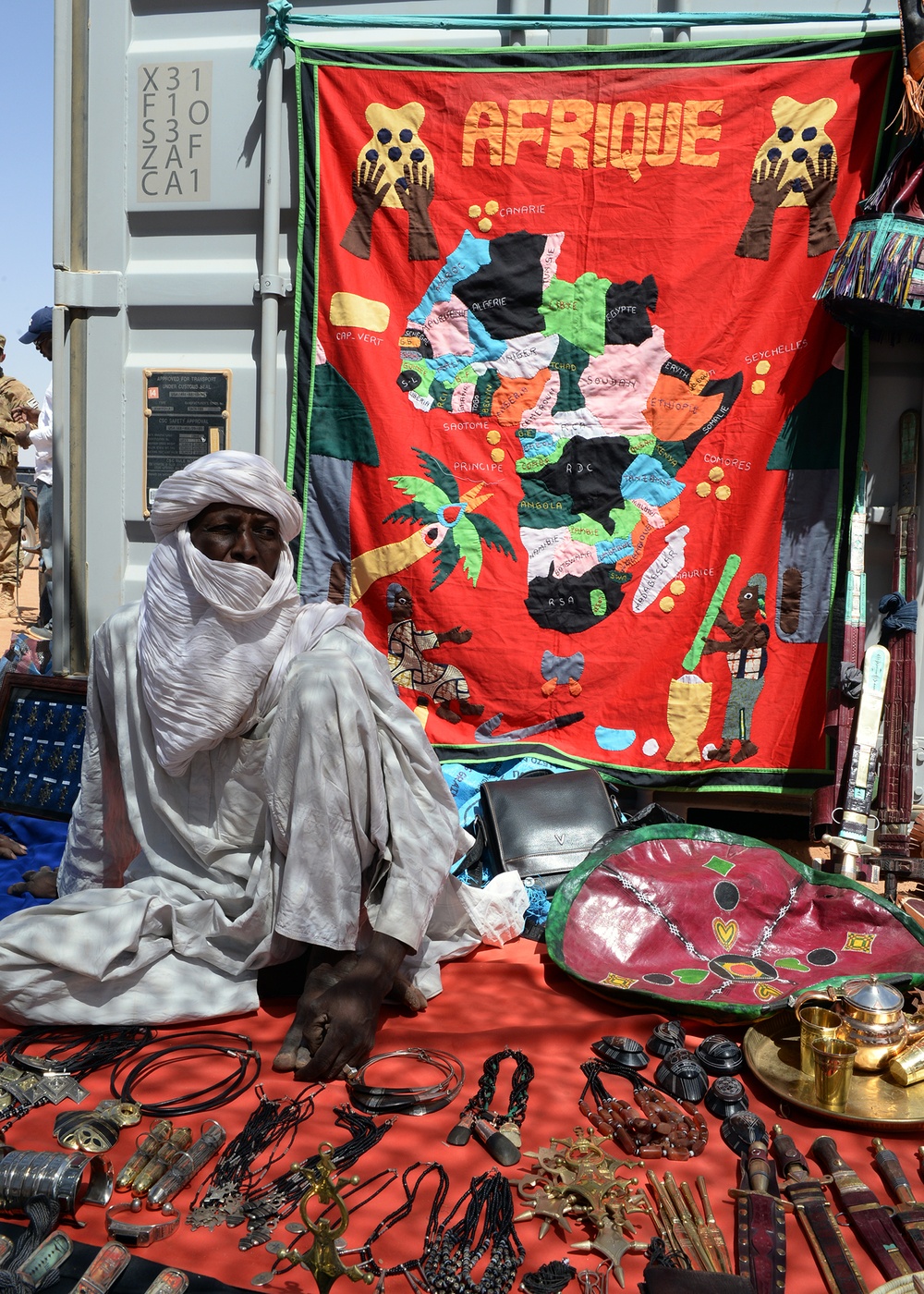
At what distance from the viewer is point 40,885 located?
3.18m

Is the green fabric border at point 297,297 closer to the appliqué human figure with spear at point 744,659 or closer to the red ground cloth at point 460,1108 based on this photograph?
the appliqué human figure with spear at point 744,659

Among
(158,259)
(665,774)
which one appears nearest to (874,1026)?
(665,774)

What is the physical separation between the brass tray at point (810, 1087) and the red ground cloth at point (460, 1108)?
4 cm

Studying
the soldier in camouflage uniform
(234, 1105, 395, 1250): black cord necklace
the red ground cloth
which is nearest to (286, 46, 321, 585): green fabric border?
the red ground cloth

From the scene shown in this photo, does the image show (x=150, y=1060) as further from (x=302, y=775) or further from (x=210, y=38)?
(x=210, y=38)

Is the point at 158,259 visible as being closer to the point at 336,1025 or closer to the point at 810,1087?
the point at 336,1025

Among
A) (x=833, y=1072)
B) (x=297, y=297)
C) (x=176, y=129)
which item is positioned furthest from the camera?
(x=176, y=129)

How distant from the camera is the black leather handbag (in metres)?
3.62

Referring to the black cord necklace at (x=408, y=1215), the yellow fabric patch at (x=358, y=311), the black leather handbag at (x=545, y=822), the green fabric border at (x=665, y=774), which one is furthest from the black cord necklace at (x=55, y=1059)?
the yellow fabric patch at (x=358, y=311)

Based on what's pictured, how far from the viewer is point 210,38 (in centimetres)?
420

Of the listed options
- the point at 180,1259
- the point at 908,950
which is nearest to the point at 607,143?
the point at 908,950

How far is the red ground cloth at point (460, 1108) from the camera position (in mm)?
1838

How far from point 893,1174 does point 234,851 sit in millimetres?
1713

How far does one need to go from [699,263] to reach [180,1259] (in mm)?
3564
